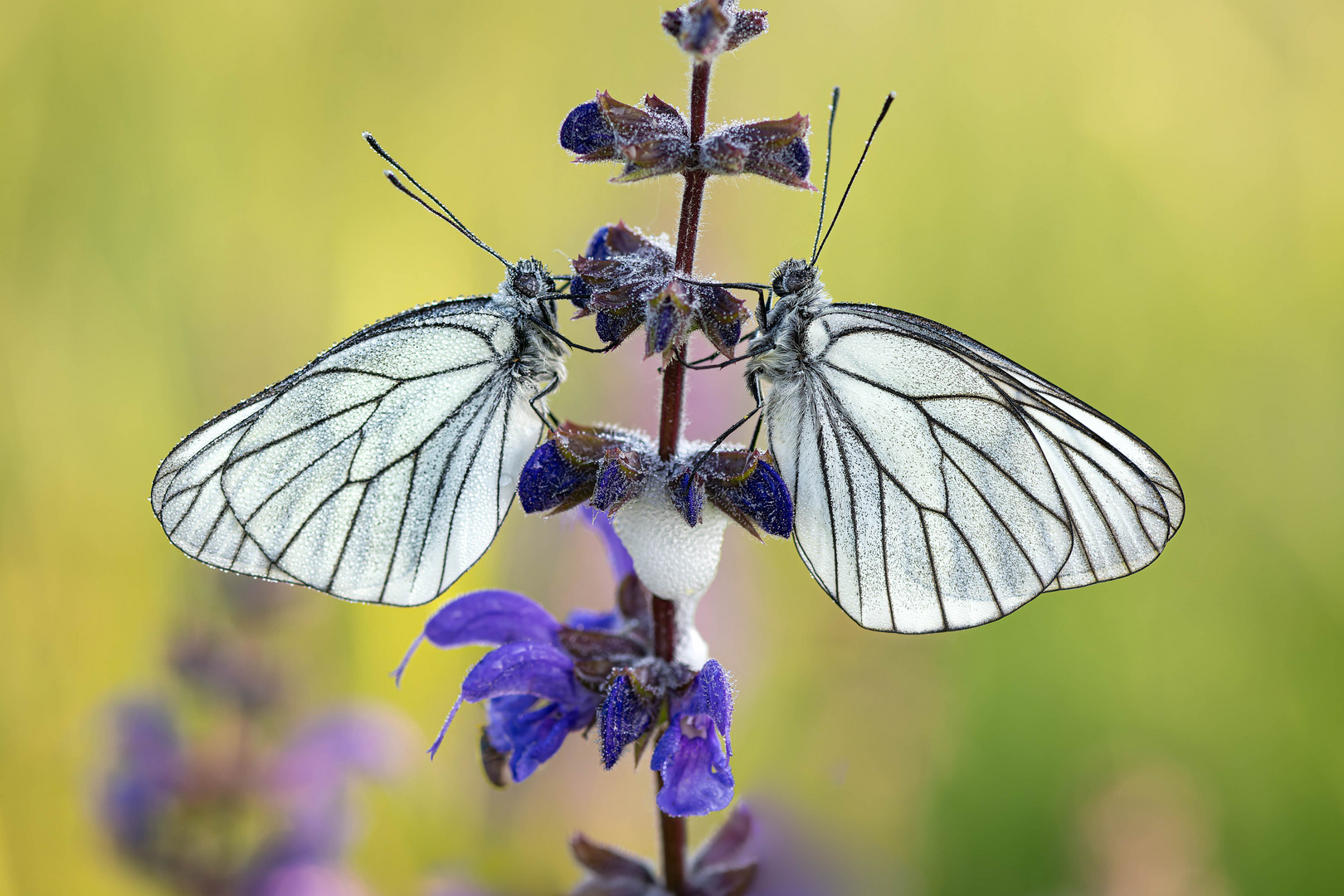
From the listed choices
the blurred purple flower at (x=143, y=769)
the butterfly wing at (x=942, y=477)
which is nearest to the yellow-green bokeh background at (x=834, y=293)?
the blurred purple flower at (x=143, y=769)

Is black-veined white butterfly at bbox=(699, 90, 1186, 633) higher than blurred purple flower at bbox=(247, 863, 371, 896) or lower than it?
higher

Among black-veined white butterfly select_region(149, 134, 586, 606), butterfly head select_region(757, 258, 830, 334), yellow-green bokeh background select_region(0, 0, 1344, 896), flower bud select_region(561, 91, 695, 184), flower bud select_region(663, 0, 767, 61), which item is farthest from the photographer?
yellow-green bokeh background select_region(0, 0, 1344, 896)

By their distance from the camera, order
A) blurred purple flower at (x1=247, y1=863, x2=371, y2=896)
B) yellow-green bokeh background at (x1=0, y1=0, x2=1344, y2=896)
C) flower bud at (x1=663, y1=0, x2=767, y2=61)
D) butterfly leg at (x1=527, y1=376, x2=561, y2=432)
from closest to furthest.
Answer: flower bud at (x1=663, y1=0, x2=767, y2=61)
butterfly leg at (x1=527, y1=376, x2=561, y2=432)
yellow-green bokeh background at (x1=0, y1=0, x2=1344, y2=896)
blurred purple flower at (x1=247, y1=863, x2=371, y2=896)

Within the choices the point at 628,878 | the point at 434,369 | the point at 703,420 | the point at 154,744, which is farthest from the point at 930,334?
→ the point at 154,744

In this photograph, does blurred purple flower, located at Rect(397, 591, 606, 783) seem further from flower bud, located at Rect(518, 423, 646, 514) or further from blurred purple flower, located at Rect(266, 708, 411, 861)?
blurred purple flower, located at Rect(266, 708, 411, 861)

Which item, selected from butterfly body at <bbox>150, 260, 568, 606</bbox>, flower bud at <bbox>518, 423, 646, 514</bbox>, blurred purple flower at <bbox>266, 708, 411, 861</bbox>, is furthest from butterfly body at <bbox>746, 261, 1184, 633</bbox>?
blurred purple flower at <bbox>266, 708, 411, 861</bbox>

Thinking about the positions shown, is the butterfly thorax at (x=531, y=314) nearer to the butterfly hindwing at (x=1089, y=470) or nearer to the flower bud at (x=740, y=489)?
the flower bud at (x=740, y=489)
